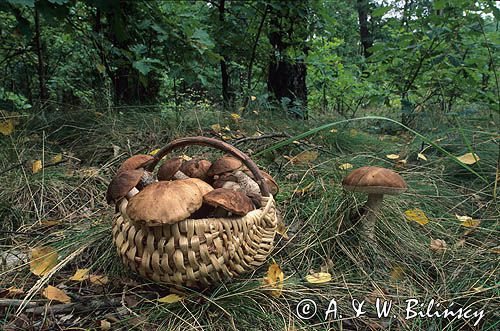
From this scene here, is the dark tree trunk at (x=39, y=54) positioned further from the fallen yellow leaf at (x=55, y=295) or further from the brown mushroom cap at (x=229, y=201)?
the brown mushroom cap at (x=229, y=201)

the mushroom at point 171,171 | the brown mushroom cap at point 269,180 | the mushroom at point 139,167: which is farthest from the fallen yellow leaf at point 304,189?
the mushroom at point 139,167

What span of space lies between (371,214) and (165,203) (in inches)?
36.4

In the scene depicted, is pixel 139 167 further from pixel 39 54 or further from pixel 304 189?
pixel 39 54

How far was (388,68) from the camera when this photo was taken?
13.7 ft

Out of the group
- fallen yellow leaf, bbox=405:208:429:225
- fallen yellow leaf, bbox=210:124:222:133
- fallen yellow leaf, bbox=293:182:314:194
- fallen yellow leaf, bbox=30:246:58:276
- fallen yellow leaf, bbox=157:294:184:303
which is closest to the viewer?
fallen yellow leaf, bbox=157:294:184:303

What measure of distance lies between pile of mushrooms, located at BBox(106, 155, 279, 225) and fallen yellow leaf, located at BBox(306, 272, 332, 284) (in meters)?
0.32

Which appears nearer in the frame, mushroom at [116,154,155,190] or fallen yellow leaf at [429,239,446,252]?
mushroom at [116,154,155,190]

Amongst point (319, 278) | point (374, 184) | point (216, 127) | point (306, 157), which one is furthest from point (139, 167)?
point (216, 127)

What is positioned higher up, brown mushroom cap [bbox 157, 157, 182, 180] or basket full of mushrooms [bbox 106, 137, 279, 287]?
brown mushroom cap [bbox 157, 157, 182, 180]

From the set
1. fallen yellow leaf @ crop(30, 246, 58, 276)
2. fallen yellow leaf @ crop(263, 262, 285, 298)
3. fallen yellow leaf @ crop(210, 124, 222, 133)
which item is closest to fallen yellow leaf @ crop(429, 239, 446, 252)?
fallen yellow leaf @ crop(263, 262, 285, 298)

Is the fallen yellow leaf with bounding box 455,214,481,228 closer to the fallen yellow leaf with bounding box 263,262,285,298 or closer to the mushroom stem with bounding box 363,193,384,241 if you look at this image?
the mushroom stem with bounding box 363,193,384,241

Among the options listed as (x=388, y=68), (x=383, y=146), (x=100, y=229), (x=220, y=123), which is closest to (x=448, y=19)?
(x=388, y=68)

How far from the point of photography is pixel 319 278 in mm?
1301

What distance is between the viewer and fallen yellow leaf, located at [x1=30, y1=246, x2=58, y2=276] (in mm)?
1330
